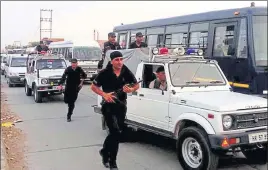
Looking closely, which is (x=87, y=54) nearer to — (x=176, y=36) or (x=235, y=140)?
(x=176, y=36)

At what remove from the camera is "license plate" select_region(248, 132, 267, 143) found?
518cm

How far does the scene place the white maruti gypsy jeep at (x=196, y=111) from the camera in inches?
203

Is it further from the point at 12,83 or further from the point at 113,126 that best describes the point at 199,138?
the point at 12,83

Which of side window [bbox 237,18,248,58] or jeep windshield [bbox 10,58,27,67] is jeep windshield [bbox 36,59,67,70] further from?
side window [bbox 237,18,248,58]

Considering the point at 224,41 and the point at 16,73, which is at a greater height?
the point at 224,41

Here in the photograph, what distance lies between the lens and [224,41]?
10.5m

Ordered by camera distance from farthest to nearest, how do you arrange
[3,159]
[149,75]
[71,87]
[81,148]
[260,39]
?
[71,87] → [260,39] → [81,148] → [149,75] → [3,159]

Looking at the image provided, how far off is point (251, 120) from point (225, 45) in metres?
5.43

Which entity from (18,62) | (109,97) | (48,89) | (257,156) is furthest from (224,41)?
(18,62)

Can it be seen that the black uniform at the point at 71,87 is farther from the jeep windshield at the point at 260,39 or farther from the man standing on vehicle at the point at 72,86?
the jeep windshield at the point at 260,39

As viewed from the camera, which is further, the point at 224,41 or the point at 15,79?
the point at 15,79

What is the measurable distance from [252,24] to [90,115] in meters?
5.59

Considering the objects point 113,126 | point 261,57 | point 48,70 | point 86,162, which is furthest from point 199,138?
point 48,70

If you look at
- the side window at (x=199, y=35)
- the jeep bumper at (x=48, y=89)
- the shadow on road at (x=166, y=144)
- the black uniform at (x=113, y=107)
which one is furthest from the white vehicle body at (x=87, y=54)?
the black uniform at (x=113, y=107)
